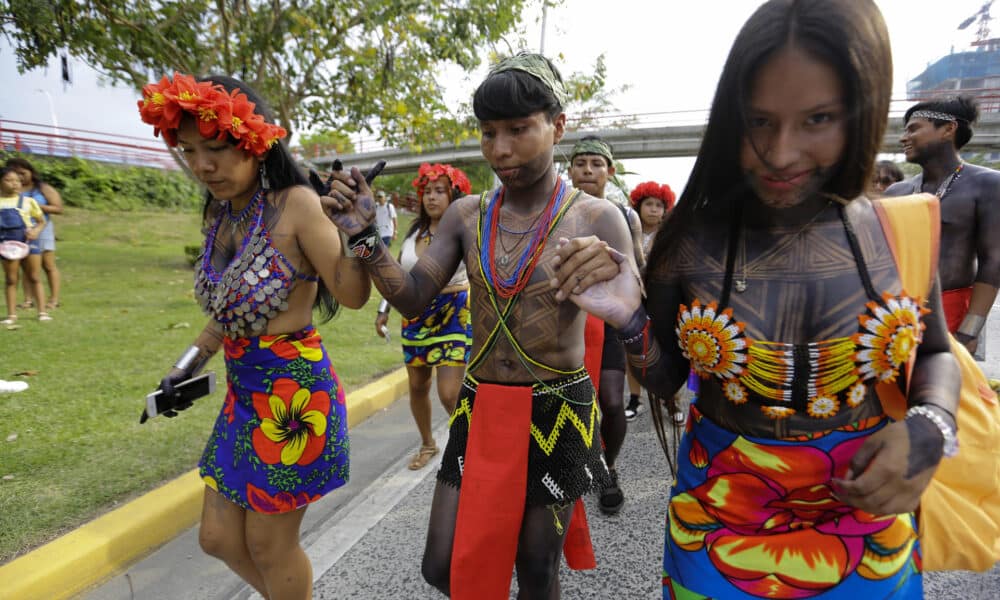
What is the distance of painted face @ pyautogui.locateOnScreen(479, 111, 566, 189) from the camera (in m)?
1.81

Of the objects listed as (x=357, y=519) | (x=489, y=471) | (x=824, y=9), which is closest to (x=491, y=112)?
A: (x=824, y=9)

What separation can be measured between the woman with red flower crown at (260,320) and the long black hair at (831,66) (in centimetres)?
117

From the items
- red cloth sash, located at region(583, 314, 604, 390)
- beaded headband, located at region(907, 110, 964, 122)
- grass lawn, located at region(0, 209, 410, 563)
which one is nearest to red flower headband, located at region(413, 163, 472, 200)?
grass lawn, located at region(0, 209, 410, 563)

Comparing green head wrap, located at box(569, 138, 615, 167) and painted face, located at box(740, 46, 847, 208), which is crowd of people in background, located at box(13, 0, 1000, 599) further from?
green head wrap, located at box(569, 138, 615, 167)

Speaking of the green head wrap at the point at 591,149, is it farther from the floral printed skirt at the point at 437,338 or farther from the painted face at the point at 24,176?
the painted face at the point at 24,176

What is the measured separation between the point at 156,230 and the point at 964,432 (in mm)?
20536

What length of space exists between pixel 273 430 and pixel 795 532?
5.38 ft

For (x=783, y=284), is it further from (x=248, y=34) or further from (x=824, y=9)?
(x=248, y=34)

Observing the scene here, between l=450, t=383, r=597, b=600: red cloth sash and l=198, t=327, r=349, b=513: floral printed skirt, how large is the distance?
1.97 ft

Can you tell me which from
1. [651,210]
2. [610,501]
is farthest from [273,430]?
[651,210]

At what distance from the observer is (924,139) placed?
3.41 meters

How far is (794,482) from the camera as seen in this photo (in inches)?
50.9

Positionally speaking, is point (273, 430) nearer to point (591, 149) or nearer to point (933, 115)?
point (591, 149)

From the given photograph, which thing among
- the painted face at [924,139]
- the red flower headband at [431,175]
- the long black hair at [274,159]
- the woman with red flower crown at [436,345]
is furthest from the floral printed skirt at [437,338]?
the painted face at [924,139]
